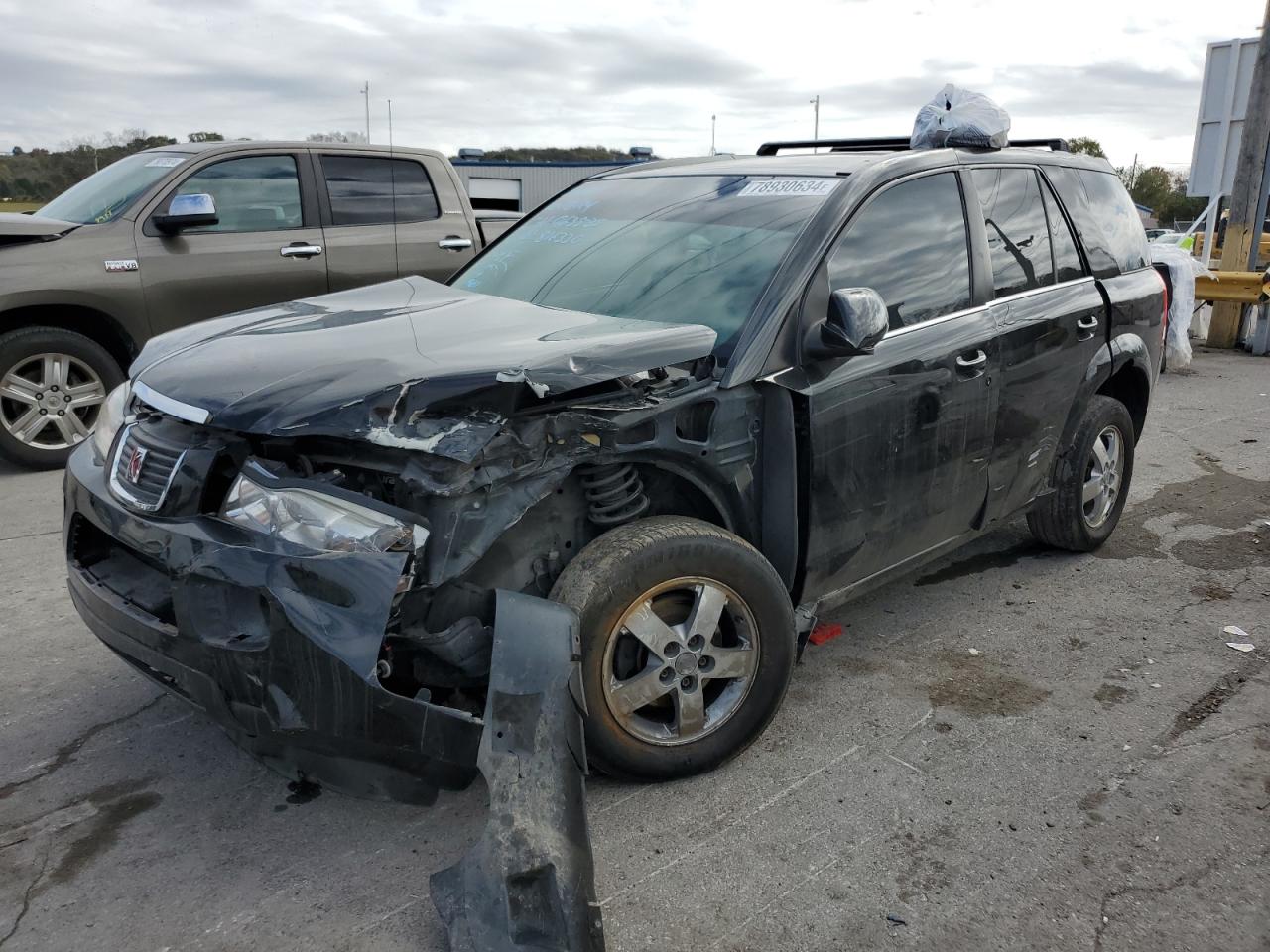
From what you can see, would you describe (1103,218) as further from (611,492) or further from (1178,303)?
(1178,303)

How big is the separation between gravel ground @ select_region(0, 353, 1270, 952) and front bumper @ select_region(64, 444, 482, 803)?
0.40 meters

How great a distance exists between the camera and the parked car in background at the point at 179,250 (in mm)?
6352

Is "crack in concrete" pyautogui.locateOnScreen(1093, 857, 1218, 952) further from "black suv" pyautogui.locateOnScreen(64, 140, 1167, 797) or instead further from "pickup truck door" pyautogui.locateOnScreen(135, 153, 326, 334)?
"pickup truck door" pyautogui.locateOnScreen(135, 153, 326, 334)

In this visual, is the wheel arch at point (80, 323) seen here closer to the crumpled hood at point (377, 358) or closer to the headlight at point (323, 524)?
Result: the crumpled hood at point (377, 358)

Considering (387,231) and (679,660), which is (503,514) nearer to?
(679,660)

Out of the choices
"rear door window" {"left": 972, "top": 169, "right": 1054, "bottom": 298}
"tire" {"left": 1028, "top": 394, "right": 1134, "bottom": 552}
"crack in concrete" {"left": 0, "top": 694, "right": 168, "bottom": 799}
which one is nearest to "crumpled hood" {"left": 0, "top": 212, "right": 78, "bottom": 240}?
"crack in concrete" {"left": 0, "top": 694, "right": 168, "bottom": 799}

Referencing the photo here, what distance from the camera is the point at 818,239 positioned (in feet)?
11.1

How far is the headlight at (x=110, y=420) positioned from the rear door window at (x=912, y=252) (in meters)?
2.26

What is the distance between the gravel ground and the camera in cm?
252

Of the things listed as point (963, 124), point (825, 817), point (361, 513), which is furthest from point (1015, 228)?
point (361, 513)

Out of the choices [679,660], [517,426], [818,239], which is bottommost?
[679,660]

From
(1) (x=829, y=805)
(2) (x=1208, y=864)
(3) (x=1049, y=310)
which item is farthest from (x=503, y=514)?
(3) (x=1049, y=310)

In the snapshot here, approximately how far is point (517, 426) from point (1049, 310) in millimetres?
2575

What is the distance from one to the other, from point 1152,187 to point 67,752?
76.8 m
